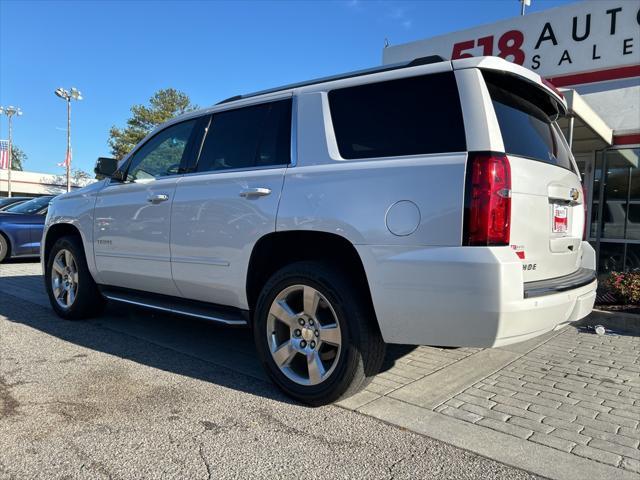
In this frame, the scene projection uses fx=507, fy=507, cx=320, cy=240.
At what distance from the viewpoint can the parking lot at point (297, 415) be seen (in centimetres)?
255

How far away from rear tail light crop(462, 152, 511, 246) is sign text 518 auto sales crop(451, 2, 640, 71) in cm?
719

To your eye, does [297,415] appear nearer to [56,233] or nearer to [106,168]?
[106,168]

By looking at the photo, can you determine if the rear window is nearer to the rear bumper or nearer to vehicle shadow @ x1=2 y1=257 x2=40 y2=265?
the rear bumper

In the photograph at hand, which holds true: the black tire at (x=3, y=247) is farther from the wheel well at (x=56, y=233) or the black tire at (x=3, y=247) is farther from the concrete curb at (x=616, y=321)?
the concrete curb at (x=616, y=321)

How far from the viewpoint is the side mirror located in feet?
16.1

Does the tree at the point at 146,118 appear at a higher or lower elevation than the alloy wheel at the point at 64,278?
higher

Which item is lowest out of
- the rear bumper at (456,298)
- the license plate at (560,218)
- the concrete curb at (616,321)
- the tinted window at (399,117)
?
the concrete curb at (616,321)

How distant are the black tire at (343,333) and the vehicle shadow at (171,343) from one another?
0.27m

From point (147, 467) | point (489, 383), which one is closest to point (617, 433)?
point (489, 383)

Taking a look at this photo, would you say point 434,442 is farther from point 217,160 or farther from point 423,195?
point 217,160

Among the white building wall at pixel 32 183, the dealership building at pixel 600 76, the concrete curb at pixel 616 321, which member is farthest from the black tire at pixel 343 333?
the white building wall at pixel 32 183

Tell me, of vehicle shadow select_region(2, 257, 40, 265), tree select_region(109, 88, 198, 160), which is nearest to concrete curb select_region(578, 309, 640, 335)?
vehicle shadow select_region(2, 257, 40, 265)

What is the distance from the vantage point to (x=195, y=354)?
172 inches

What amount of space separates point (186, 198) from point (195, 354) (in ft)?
4.47
